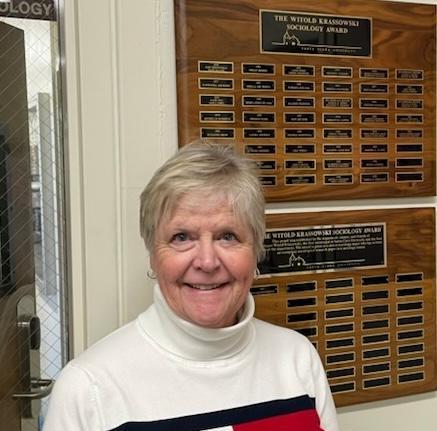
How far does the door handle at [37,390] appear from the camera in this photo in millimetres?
1204

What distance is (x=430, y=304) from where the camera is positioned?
1483mm

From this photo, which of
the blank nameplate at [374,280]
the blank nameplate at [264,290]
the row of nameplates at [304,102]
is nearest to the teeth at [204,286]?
the blank nameplate at [264,290]

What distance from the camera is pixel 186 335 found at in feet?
3.35

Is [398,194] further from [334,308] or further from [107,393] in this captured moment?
[107,393]

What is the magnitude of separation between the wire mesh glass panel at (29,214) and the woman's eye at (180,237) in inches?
13.4

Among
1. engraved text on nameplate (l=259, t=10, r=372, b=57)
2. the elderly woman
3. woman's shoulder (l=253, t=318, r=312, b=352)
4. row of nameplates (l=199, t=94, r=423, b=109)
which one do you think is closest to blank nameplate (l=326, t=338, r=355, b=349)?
woman's shoulder (l=253, t=318, r=312, b=352)

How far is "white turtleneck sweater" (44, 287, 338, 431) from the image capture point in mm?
961

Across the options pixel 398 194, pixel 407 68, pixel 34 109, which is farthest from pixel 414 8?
pixel 34 109

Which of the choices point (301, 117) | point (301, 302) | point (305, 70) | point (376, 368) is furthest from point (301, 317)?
point (305, 70)

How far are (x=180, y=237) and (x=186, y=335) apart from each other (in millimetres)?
176

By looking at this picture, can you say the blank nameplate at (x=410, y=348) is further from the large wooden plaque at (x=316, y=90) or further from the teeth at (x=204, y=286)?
the teeth at (x=204, y=286)

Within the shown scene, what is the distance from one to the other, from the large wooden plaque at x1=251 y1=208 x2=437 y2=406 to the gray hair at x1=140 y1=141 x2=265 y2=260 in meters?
0.31

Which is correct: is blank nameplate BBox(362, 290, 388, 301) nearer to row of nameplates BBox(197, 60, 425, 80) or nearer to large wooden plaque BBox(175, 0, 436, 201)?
large wooden plaque BBox(175, 0, 436, 201)

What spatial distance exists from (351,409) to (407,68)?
0.85 meters
